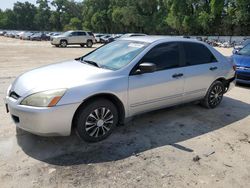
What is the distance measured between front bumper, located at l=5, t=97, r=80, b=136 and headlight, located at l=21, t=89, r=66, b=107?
6cm

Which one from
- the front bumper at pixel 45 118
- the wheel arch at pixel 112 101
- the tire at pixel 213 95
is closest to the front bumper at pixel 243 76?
the tire at pixel 213 95

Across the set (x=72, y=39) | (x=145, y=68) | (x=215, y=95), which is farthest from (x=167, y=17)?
(x=145, y=68)

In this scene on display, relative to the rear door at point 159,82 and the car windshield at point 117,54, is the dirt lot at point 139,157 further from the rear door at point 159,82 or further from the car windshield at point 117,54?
the car windshield at point 117,54

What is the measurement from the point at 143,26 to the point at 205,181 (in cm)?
6409

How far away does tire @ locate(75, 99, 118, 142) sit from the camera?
384 cm

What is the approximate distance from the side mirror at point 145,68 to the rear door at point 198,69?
39.9 inches

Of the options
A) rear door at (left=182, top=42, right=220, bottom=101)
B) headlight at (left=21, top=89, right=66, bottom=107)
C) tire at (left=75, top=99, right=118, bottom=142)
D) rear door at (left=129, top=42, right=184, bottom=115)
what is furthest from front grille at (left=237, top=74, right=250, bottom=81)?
headlight at (left=21, top=89, right=66, bottom=107)

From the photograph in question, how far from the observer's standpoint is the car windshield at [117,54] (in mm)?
4391

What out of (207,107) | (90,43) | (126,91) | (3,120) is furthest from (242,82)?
(90,43)

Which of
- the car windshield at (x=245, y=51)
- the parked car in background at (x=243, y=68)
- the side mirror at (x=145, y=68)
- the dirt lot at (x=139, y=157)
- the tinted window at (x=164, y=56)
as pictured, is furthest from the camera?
the car windshield at (x=245, y=51)

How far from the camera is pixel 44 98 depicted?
357cm

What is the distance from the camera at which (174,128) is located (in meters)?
4.74

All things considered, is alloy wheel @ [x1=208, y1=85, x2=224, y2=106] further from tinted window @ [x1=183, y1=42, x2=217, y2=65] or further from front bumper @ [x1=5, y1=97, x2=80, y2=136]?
front bumper @ [x1=5, y1=97, x2=80, y2=136]

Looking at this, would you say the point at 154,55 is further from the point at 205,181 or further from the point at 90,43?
the point at 90,43
